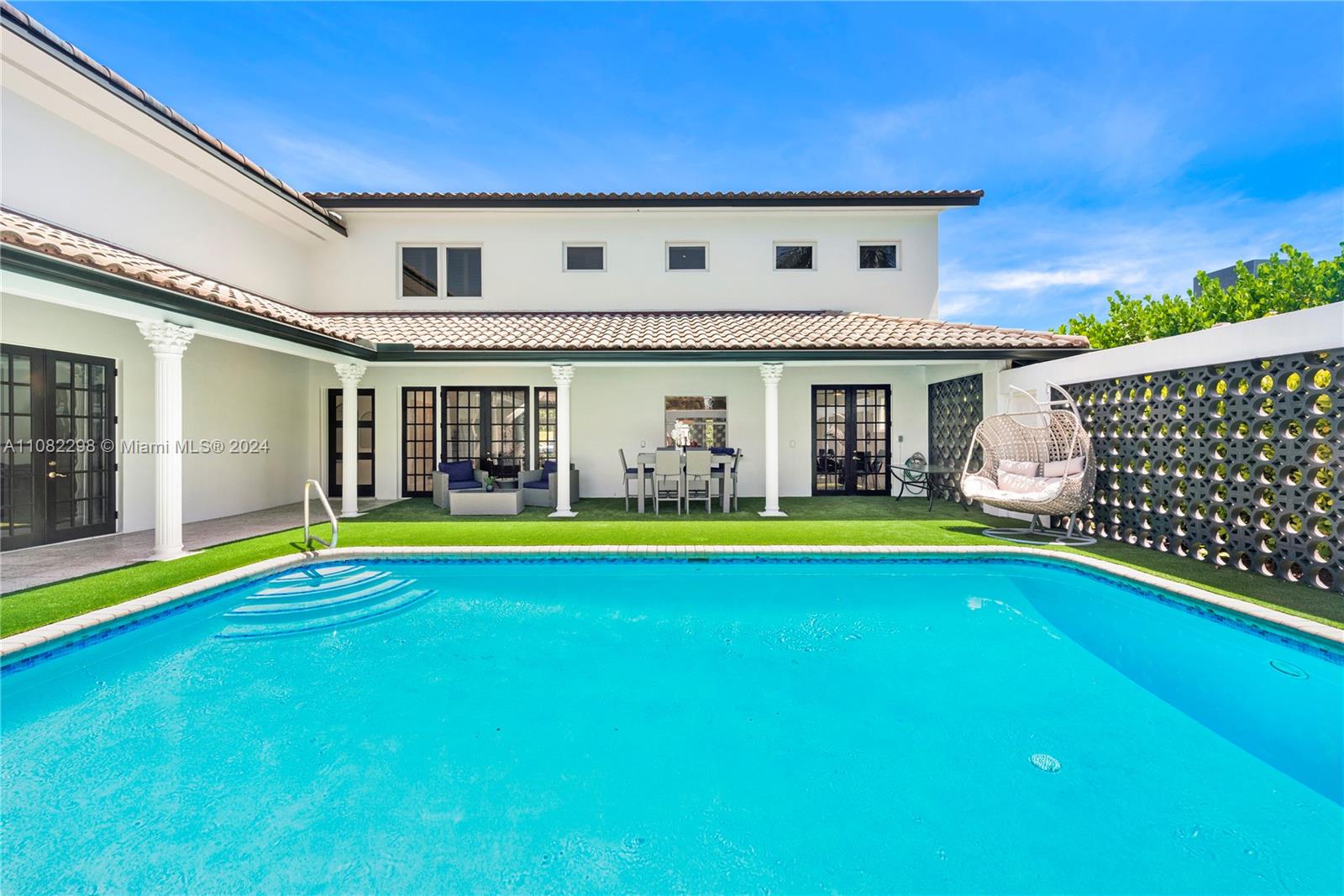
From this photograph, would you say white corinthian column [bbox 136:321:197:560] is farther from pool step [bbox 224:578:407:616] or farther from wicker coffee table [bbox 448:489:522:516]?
wicker coffee table [bbox 448:489:522:516]

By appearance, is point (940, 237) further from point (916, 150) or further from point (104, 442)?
point (104, 442)

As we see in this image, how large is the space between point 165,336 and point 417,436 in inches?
249

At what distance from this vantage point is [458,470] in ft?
37.1

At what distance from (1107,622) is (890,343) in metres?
5.46

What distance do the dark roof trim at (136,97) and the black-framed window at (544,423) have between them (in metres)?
6.13

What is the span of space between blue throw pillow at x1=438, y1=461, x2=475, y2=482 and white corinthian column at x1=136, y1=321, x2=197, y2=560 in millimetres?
4520

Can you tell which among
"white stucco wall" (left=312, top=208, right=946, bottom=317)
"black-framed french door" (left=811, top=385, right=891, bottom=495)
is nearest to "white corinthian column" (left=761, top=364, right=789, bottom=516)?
"black-framed french door" (left=811, top=385, right=891, bottom=495)

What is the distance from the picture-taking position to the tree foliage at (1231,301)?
23500 millimetres

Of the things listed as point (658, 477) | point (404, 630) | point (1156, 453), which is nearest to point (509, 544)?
point (404, 630)

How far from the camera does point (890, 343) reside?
9.36m

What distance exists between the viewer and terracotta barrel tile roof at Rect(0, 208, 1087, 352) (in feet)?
29.5

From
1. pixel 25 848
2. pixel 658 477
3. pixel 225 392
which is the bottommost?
pixel 25 848

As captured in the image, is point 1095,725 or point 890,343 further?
point 890,343

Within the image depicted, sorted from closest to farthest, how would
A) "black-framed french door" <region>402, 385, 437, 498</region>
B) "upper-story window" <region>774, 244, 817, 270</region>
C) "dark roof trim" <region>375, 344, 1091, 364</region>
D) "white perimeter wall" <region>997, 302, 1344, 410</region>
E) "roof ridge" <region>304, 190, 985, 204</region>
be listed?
"white perimeter wall" <region>997, 302, 1344, 410</region>
"dark roof trim" <region>375, 344, 1091, 364</region>
"roof ridge" <region>304, 190, 985, 204</region>
"black-framed french door" <region>402, 385, 437, 498</region>
"upper-story window" <region>774, 244, 817, 270</region>
